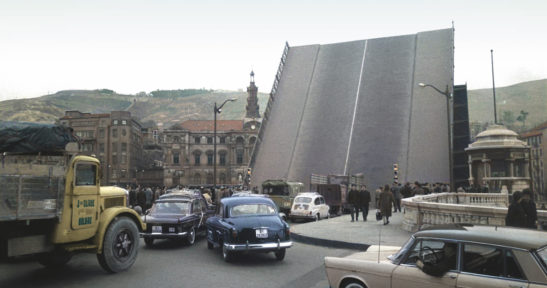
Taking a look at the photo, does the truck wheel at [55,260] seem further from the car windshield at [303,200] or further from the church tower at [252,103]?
the church tower at [252,103]

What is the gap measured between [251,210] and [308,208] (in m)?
11.3

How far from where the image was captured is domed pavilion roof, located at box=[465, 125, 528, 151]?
2786cm

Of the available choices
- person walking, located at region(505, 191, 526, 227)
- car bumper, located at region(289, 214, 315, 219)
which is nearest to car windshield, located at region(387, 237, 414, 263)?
person walking, located at region(505, 191, 526, 227)

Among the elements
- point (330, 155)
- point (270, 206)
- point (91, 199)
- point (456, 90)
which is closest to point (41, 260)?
point (91, 199)

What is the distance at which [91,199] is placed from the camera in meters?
8.76

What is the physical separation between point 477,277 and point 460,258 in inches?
11.1

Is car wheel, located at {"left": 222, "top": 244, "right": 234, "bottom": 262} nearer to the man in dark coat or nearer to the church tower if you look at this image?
the man in dark coat

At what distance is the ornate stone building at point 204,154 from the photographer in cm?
8525

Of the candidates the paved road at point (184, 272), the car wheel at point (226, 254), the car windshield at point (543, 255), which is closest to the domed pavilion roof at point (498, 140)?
the paved road at point (184, 272)

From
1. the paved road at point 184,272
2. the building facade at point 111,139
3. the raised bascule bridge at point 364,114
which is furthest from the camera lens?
the building facade at point 111,139

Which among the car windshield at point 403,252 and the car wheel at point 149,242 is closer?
the car windshield at point 403,252

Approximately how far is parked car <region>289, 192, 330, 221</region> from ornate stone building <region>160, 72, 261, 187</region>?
205 ft

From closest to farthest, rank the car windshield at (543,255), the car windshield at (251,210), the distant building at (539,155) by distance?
the car windshield at (543,255)
the car windshield at (251,210)
the distant building at (539,155)

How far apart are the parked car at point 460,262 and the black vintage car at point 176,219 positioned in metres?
7.85
